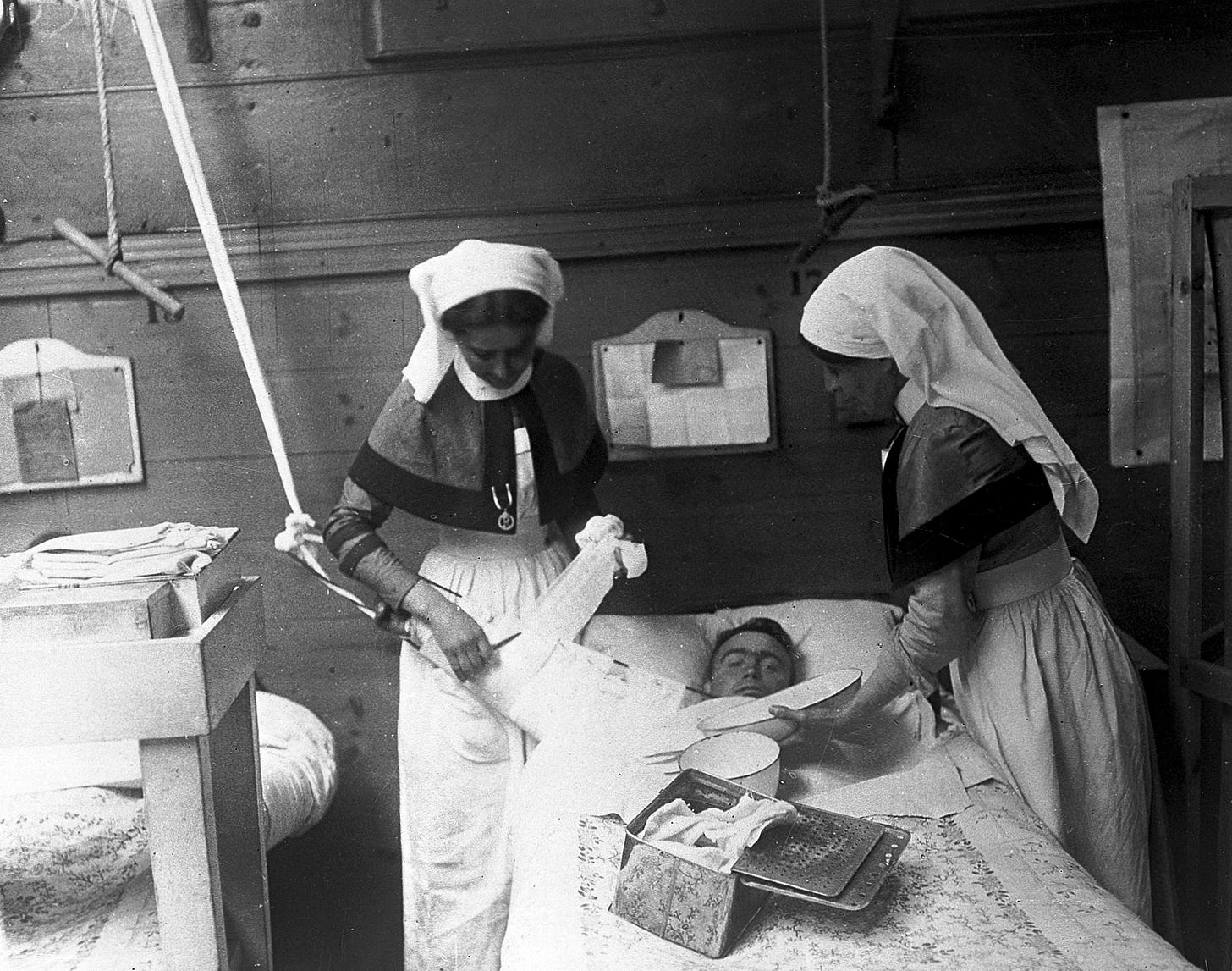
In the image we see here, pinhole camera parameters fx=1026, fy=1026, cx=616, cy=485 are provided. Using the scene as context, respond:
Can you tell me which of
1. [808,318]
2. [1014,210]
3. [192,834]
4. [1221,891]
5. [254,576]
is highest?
[1014,210]

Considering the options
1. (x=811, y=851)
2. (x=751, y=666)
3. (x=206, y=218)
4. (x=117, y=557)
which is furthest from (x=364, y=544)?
(x=811, y=851)

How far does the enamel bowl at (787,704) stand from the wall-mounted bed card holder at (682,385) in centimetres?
38

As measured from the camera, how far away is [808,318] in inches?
56.6

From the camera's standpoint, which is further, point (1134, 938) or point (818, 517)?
point (818, 517)

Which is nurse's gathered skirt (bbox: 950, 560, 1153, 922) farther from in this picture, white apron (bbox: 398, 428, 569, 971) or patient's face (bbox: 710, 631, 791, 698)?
white apron (bbox: 398, 428, 569, 971)

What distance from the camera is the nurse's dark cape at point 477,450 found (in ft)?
4.68

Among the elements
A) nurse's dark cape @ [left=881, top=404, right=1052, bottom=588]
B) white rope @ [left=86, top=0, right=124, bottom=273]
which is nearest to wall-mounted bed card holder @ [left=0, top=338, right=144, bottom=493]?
white rope @ [left=86, top=0, right=124, bottom=273]

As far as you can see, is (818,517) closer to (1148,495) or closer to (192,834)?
(1148,495)

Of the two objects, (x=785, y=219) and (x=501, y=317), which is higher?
(x=785, y=219)

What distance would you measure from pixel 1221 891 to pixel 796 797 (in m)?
0.67

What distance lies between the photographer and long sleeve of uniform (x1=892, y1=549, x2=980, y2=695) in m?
1.42

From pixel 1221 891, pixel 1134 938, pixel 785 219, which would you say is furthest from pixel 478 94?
pixel 1221 891

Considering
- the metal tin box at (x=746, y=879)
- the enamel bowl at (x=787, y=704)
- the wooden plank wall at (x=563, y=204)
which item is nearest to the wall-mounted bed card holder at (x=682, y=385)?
the wooden plank wall at (x=563, y=204)

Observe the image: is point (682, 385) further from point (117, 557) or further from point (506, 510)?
point (117, 557)
